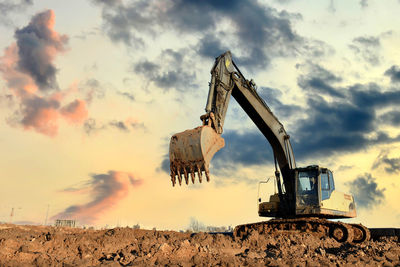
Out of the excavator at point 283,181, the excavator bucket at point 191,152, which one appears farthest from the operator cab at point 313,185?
the excavator bucket at point 191,152

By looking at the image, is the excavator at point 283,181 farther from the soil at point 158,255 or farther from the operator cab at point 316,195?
the soil at point 158,255

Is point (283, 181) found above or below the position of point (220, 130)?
below

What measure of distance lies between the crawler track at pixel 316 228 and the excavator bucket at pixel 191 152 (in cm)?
377

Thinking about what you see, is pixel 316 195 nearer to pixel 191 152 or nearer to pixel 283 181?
pixel 283 181

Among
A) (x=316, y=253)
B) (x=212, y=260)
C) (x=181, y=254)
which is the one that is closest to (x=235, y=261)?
(x=212, y=260)

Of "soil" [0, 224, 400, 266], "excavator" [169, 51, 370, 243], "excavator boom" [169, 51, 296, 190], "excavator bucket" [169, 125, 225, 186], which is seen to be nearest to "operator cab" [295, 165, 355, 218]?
"excavator" [169, 51, 370, 243]

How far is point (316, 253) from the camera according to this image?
7973 millimetres

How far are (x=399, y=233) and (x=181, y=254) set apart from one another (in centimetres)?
1485

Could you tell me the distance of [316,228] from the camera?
1300 centimetres

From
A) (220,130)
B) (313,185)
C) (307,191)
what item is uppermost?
(220,130)

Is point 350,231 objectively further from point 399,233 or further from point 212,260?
point 212,260

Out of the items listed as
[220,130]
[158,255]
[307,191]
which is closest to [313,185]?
[307,191]

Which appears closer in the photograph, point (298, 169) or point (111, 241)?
point (111, 241)

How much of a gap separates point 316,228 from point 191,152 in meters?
6.31
